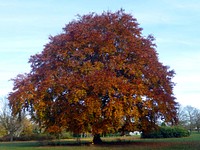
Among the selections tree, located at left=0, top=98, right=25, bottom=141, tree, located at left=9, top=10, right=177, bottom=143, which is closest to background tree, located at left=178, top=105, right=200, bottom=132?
tree, located at left=0, top=98, right=25, bottom=141

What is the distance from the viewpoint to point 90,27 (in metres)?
32.7

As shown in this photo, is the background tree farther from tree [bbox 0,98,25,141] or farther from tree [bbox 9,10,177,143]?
tree [bbox 9,10,177,143]

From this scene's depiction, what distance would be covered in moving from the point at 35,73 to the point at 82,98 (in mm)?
7601

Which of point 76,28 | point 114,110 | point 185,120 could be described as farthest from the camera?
point 185,120

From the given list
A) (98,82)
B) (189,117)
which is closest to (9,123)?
(98,82)

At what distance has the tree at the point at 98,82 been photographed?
93.8 feet

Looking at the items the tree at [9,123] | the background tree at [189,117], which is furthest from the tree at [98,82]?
the background tree at [189,117]

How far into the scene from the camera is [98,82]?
27750 mm

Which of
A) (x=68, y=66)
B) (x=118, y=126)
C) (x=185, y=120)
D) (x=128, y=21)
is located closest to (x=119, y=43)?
(x=128, y=21)

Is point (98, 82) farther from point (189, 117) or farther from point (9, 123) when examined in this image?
point (189, 117)

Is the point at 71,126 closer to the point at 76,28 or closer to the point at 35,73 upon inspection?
the point at 35,73

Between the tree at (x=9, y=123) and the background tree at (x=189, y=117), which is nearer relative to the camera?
the tree at (x=9, y=123)

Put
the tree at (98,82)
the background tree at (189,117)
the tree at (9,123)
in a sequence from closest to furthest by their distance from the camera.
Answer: the tree at (98,82) → the tree at (9,123) → the background tree at (189,117)

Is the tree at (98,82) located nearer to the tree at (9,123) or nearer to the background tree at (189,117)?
the tree at (9,123)
